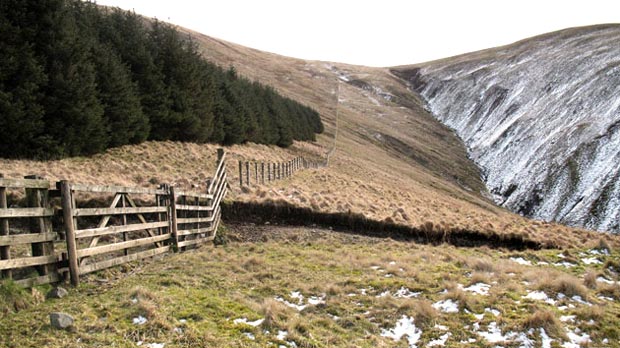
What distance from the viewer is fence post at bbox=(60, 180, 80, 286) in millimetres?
7133

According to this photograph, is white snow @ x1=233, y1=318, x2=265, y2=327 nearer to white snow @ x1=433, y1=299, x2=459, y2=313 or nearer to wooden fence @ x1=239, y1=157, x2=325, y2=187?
white snow @ x1=433, y1=299, x2=459, y2=313

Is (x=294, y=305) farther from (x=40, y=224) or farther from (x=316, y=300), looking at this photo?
(x=40, y=224)

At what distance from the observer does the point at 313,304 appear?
826 centimetres

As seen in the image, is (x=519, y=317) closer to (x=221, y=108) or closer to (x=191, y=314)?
(x=191, y=314)

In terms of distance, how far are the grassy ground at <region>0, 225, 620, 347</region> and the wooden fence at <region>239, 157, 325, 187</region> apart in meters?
12.9

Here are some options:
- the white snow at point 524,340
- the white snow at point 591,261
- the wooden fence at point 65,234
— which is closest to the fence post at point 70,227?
the wooden fence at point 65,234

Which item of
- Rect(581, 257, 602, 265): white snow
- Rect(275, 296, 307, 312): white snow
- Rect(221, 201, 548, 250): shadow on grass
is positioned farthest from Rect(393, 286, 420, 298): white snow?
Rect(221, 201, 548, 250): shadow on grass

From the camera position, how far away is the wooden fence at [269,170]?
2528 centimetres

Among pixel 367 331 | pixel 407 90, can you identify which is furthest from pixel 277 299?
pixel 407 90

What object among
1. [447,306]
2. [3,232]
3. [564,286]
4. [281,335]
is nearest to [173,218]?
[3,232]

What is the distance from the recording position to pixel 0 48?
18516 millimetres

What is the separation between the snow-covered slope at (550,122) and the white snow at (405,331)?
37537mm

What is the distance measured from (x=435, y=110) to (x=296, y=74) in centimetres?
3964

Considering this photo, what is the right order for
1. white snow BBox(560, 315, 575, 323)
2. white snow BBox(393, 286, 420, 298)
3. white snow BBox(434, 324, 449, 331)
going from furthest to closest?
white snow BBox(393, 286, 420, 298)
white snow BBox(560, 315, 575, 323)
white snow BBox(434, 324, 449, 331)
